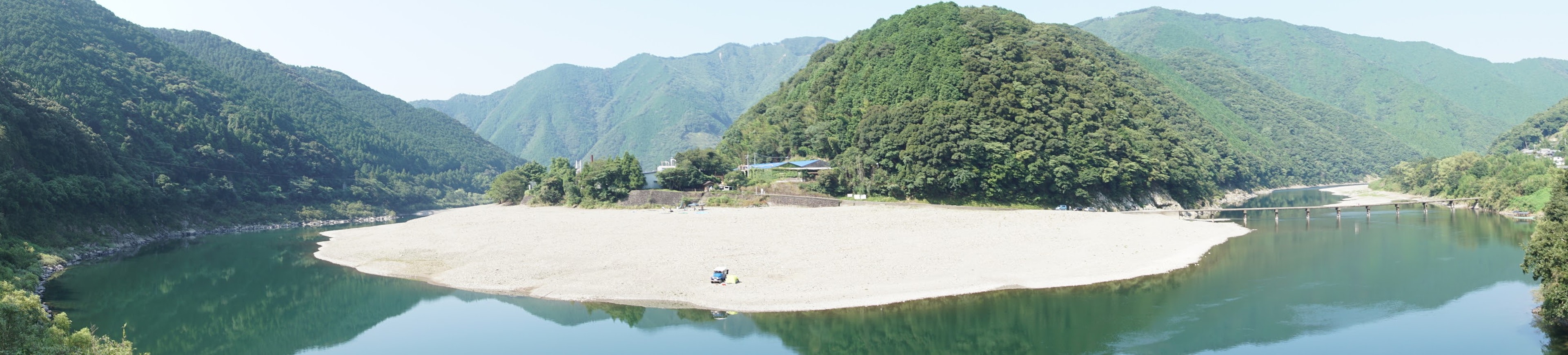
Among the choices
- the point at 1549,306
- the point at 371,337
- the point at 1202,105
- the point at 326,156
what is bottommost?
the point at 371,337

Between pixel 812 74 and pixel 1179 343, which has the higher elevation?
pixel 812 74

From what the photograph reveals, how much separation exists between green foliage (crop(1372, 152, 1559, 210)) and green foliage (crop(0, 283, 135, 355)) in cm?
8414

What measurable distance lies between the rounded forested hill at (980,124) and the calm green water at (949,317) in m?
23.9

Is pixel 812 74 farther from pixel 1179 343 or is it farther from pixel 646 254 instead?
pixel 1179 343

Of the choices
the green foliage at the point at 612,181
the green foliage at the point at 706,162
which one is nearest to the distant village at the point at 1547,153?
the green foliage at the point at 706,162

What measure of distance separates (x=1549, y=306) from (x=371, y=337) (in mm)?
40663

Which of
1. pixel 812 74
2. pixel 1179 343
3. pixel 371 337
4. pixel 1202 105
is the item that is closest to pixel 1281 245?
pixel 1179 343

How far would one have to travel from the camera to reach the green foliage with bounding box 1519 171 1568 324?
27047 millimetres

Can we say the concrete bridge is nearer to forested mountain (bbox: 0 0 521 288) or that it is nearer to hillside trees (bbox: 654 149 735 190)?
hillside trees (bbox: 654 149 735 190)

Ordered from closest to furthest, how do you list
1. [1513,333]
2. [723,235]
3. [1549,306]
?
[1549,306], [1513,333], [723,235]

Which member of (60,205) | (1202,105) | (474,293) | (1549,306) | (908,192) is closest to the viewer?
(1549,306)

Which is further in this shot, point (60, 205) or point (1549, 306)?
point (60, 205)

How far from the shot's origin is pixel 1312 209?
90625 millimetres

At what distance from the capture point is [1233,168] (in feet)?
397
